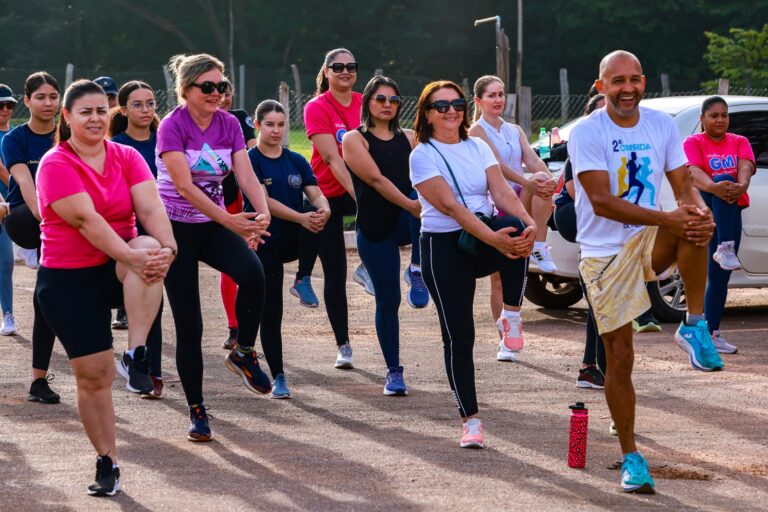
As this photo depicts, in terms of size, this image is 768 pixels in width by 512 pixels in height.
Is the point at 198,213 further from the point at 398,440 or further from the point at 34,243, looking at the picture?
the point at 34,243

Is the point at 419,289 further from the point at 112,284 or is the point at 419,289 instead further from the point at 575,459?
the point at 112,284

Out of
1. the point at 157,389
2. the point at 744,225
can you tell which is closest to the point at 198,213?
the point at 157,389

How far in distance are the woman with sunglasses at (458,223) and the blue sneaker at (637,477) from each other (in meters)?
1.09

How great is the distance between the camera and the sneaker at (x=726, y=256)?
33.0 feet

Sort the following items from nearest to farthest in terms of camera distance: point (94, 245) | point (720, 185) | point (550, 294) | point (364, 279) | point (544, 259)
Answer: point (94, 245) → point (364, 279) → point (720, 185) → point (544, 259) → point (550, 294)

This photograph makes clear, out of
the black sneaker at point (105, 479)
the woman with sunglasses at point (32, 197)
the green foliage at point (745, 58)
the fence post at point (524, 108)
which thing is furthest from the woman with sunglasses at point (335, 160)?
the green foliage at point (745, 58)

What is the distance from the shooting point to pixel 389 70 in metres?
64.2

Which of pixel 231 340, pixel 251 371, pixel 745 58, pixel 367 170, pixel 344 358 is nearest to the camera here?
pixel 251 371

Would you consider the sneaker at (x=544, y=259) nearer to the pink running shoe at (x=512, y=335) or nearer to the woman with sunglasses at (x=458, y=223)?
the pink running shoe at (x=512, y=335)

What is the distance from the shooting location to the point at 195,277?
23.9 feet

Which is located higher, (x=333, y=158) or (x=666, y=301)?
(x=333, y=158)

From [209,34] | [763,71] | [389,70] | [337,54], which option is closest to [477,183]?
[337,54]

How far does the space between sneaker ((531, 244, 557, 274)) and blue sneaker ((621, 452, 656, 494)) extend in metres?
5.00

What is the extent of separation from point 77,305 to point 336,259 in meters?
3.45
